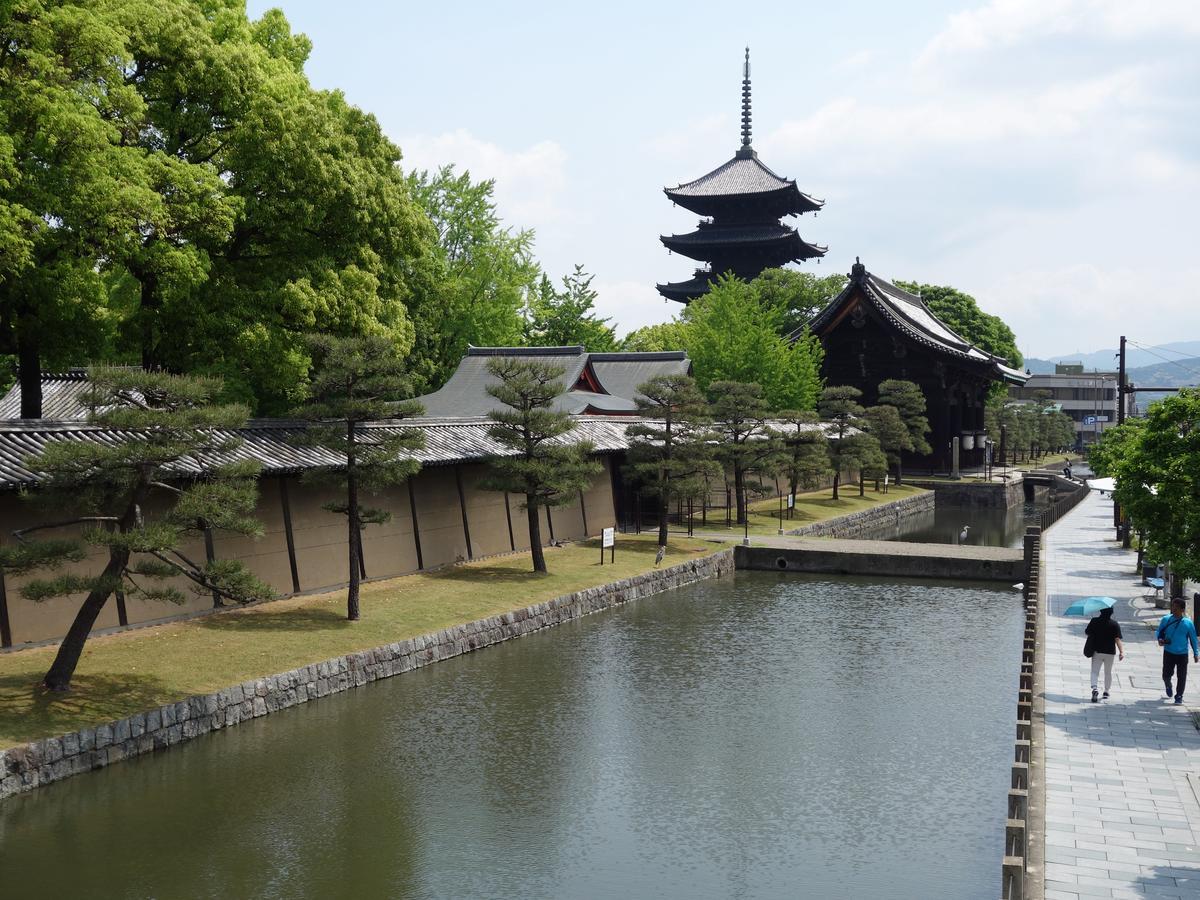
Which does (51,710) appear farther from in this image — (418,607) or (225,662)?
(418,607)

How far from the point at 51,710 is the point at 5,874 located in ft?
12.6

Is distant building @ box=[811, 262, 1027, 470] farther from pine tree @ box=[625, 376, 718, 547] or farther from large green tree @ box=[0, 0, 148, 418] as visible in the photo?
large green tree @ box=[0, 0, 148, 418]

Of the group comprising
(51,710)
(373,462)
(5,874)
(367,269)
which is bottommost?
(5,874)

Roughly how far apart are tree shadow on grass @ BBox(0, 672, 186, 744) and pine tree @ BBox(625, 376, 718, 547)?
20.7 m

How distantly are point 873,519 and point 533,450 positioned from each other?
27.7m

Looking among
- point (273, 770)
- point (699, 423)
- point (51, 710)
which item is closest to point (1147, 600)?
point (699, 423)

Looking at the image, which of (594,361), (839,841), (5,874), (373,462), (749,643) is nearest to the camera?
(5,874)

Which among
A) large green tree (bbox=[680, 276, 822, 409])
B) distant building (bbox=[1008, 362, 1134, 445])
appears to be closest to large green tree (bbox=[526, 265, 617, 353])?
large green tree (bbox=[680, 276, 822, 409])

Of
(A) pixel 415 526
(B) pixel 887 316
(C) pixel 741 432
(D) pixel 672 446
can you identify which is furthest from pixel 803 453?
(B) pixel 887 316

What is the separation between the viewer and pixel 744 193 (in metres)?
92.9

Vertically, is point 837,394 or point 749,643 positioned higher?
point 837,394

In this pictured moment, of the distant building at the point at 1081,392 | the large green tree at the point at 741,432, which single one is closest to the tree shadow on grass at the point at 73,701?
the large green tree at the point at 741,432

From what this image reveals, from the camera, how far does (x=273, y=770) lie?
16688 mm

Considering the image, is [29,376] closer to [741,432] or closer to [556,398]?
[556,398]
